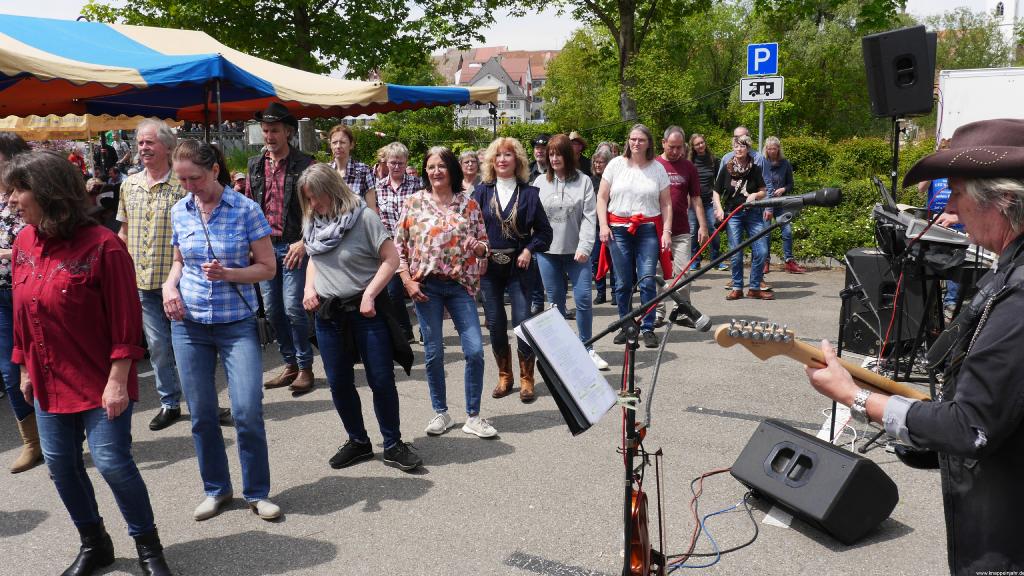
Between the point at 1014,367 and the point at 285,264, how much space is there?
509 cm

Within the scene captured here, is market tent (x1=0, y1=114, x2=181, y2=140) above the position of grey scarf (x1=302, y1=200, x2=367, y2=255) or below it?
above

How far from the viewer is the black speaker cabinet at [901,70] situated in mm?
6645

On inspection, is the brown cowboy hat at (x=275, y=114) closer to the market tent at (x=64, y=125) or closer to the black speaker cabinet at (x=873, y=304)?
the black speaker cabinet at (x=873, y=304)

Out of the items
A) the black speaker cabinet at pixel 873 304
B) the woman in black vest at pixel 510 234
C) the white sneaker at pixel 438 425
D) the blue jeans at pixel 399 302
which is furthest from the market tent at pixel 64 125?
the black speaker cabinet at pixel 873 304

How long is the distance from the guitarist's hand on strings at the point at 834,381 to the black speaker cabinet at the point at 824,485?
5.13ft

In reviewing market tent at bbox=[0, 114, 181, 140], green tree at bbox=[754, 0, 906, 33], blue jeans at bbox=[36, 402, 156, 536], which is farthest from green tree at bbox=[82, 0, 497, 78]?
blue jeans at bbox=[36, 402, 156, 536]

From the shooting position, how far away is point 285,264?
5.99 meters

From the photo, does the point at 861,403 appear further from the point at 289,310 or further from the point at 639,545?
the point at 289,310

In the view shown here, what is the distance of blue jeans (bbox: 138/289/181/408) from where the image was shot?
521cm

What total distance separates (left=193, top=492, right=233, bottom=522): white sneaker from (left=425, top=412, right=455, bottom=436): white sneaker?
1.37 metres

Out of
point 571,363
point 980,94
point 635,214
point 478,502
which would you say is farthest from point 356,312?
point 980,94

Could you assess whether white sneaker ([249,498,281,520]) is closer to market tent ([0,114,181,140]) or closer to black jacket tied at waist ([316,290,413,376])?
black jacket tied at waist ([316,290,413,376])

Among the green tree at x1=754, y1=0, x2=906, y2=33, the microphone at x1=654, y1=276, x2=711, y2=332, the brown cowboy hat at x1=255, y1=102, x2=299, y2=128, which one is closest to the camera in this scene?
the microphone at x1=654, y1=276, x2=711, y2=332

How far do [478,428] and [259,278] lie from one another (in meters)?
1.76
